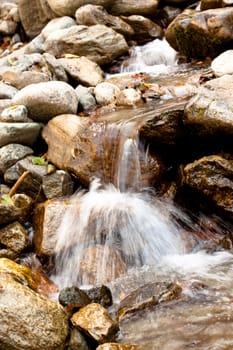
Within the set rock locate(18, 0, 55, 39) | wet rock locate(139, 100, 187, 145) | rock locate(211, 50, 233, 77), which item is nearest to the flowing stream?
wet rock locate(139, 100, 187, 145)

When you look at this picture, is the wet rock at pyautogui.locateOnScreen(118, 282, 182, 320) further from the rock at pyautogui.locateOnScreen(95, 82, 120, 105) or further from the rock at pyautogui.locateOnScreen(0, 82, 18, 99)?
the rock at pyautogui.locateOnScreen(0, 82, 18, 99)

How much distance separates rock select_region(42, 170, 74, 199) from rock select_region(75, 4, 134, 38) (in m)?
5.68

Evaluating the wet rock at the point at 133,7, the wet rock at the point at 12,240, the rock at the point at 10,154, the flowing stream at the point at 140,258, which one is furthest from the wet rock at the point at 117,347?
the wet rock at the point at 133,7

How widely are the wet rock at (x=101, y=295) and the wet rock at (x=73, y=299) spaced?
96mm

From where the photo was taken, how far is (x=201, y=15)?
8719mm

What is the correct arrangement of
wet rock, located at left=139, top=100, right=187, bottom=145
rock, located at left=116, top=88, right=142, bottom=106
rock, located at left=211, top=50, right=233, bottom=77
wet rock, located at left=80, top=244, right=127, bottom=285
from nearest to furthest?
1. wet rock, located at left=80, top=244, right=127, bottom=285
2. wet rock, located at left=139, top=100, right=187, bottom=145
3. rock, located at left=116, top=88, right=142, bottom=106
4. rock, located at left=211, top=50, right=233, bottom=77

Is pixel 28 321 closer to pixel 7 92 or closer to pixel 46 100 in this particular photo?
pixel 46 100

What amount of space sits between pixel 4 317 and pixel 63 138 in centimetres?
340

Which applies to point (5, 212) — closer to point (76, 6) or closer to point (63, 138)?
point (63, 138)

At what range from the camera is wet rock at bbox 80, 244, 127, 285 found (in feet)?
16.5

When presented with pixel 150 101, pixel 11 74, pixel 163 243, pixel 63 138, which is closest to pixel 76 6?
pixel 11 74

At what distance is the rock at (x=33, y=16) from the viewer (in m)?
12.9

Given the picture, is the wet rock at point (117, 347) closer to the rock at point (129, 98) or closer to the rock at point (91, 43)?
the rock at point (129, 98)

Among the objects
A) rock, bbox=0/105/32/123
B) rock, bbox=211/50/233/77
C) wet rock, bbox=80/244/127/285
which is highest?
rock, bbox=0/105/32/123
